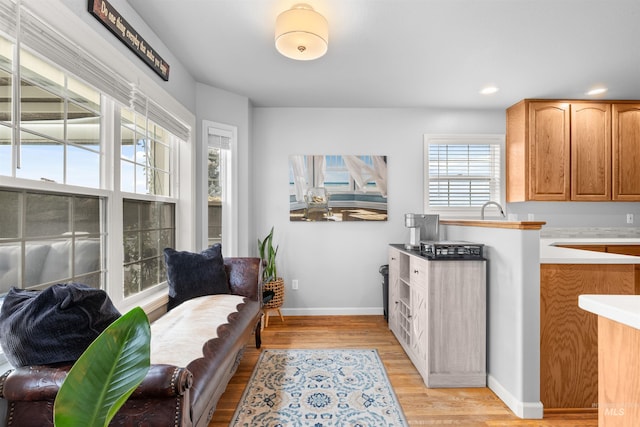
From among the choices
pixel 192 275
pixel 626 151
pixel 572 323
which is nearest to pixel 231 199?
pixel 192 275

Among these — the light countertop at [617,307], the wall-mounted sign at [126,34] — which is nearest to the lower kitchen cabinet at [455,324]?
the light countertop at [617,307]

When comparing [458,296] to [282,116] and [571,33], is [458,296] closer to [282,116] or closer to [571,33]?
[571,33]

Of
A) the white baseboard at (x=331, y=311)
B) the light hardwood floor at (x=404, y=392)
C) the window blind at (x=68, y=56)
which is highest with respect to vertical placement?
the window blind at (x=68, y=56)

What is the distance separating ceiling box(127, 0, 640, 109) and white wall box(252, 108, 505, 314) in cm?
30

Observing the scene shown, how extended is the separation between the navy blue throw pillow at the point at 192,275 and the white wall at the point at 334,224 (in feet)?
4.04

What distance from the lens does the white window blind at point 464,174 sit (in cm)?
374

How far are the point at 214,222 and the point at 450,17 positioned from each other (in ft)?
8.77

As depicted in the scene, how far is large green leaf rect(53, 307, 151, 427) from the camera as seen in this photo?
58 cm

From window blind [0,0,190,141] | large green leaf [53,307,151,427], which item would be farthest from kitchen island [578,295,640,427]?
window blind [0,0,190,141]

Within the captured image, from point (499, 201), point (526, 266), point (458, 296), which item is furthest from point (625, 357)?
point (499, 201)

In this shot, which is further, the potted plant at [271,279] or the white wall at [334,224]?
the white wall at [334,224]

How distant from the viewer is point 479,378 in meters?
2.17

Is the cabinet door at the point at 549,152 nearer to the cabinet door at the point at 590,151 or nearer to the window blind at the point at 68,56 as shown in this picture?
the cabinet door at the point at 590,151

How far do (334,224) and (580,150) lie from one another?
2812 millimetres
